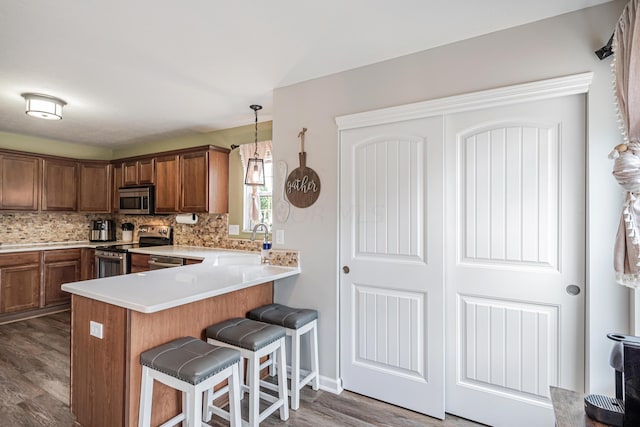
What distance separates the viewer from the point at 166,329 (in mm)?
1930

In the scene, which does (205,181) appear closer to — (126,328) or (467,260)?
A: (126,328)

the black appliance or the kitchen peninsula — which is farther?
the kitchen peninsula

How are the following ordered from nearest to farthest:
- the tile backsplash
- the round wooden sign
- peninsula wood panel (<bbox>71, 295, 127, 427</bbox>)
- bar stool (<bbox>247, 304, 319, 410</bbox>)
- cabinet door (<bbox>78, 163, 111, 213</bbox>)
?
peninsula wood panel (<bbox>71, 295, 127, 427</bbox>), bar stool (<bbox>247, 304, 319, 410</bbox>), the round wooden sign, the tile backsplash, cabinet door (<bbox>78, 163, 111, 213</bbox>)

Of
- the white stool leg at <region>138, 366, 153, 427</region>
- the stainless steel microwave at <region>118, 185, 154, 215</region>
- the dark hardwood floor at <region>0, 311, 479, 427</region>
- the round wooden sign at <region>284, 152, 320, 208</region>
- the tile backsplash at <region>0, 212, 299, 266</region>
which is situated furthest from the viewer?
the stainless steel microwave at <region>118, 185, 154, 215</region>

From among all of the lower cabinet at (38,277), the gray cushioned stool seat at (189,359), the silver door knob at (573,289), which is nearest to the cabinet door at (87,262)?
the lower cabinet at (38,277)

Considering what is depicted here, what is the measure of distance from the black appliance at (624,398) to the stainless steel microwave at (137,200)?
4.76 metres

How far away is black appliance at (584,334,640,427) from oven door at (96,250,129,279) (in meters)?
4.55

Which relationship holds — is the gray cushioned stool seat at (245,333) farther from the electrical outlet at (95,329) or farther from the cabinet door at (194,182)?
the cabinet door at (194,182)

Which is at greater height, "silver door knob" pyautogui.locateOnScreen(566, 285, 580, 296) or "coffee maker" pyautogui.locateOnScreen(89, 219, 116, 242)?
"coffee maker" pyautogui.locateOnScreen(89, 219, 116, 242)

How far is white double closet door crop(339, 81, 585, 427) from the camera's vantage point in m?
1.82

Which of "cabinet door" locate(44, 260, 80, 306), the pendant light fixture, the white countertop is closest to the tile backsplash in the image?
"cabinet door" locate(44, 260, 80, 306)

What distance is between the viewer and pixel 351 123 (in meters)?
2.42

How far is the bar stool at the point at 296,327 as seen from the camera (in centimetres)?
222

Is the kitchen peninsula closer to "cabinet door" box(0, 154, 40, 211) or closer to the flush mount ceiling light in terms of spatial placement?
the flush mount ceiling light
